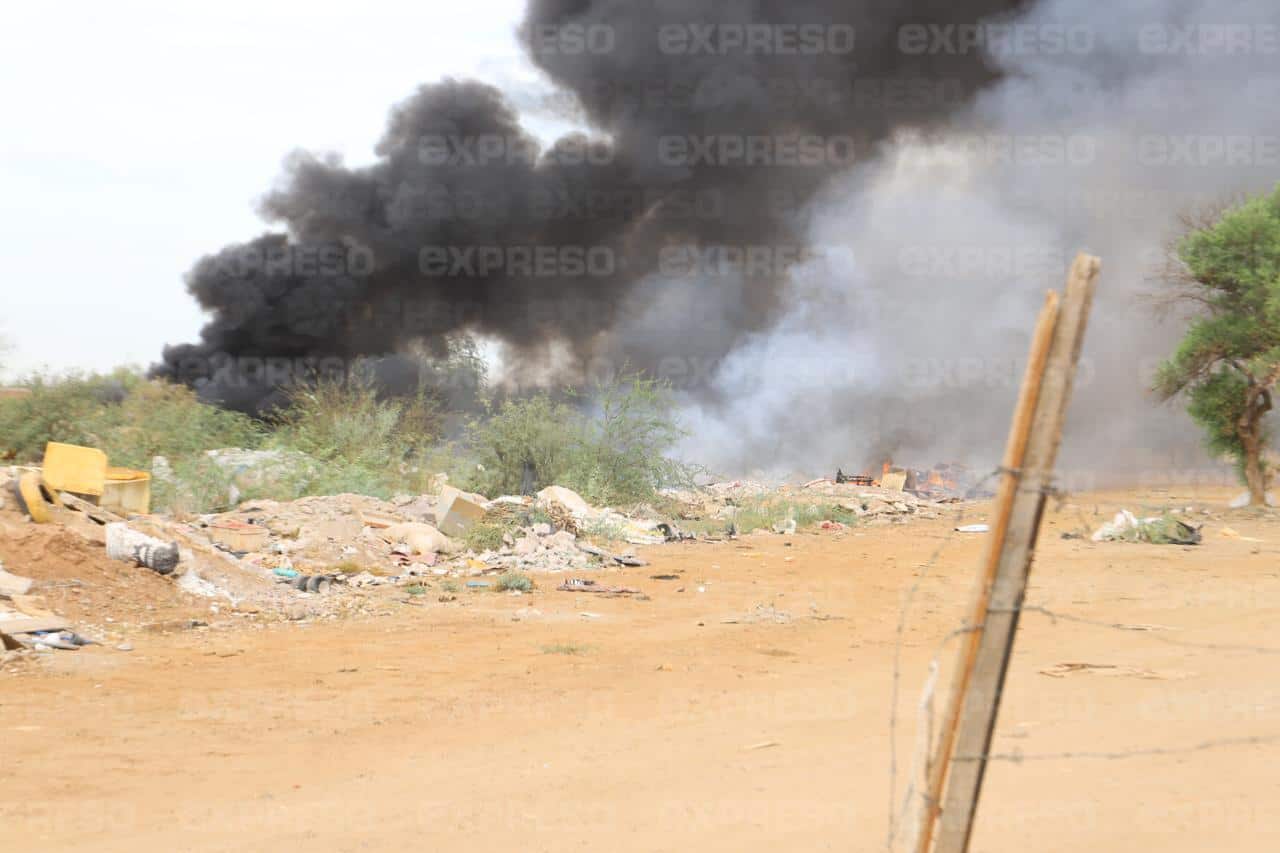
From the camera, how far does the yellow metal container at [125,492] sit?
11.6m

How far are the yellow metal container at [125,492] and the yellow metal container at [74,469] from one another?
0.51 m

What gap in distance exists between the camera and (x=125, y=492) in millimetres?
11875

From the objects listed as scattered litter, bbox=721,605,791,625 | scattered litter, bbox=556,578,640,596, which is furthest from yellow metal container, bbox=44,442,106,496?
scattered litter, bbox=721,605,791,625

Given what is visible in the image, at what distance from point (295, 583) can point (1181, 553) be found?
35.8 feet

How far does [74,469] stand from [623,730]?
776 cm

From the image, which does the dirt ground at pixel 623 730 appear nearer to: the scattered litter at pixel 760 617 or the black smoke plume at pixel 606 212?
the scattered litter at pixel 760 617

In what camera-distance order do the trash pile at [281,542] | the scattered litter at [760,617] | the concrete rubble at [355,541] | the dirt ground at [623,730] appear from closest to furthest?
the dirt ground at [623,730]
the trash pile at [281,542]
the scattered litter at [760,617]
the concrete rubble at [355,541]

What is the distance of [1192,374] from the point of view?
20.6 metres

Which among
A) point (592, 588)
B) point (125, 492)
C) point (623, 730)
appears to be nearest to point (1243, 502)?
point (592, 588)

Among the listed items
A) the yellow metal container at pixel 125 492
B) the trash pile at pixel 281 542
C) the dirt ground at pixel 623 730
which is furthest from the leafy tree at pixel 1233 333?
the yellow metal container at pixel 125 492

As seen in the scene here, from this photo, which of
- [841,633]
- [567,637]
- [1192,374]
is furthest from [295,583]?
[1192,374]

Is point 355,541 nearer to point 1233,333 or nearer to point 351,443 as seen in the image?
point 351,443

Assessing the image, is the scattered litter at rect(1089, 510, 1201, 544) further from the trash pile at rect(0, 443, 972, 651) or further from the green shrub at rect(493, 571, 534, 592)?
the green shrub at rect(493, 571, 534, 592)

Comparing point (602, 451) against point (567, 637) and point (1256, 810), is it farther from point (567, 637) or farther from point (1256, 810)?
point (1256, 810)
